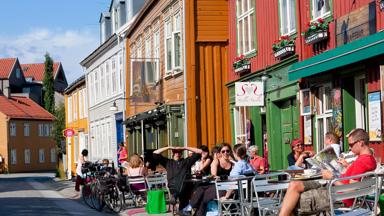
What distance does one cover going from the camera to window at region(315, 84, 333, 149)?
51.8 feet

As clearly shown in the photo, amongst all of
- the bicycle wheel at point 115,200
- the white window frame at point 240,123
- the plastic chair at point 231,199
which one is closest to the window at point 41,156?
the white window frame at point 240,123

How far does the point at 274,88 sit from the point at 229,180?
675 centimetres

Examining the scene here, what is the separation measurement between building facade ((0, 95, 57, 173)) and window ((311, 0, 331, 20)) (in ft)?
236

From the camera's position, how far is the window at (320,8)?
15.6m

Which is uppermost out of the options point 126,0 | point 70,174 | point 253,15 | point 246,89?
point 126,0

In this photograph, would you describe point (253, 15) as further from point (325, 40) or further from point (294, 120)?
point (325, 40)

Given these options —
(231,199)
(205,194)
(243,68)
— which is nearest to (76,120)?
(243,68)

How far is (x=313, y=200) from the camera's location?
335 inches

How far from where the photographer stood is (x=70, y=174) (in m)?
54.3

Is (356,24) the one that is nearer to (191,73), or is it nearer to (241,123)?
(241,123)

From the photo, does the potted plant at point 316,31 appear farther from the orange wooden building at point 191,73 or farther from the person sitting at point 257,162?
the orange wooden building at point 191,73

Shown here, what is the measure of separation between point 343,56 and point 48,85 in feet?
305

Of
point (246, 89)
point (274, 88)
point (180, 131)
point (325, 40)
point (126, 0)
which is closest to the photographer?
point (325, 40)

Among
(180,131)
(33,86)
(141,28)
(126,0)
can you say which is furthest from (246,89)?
(33,86)
